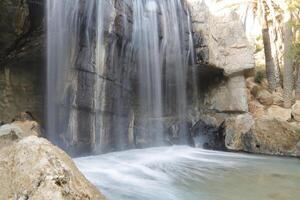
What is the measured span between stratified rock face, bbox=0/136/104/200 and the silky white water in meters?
2.11

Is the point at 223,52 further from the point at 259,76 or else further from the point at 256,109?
the point at 259,76

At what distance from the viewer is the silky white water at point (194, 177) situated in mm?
6086

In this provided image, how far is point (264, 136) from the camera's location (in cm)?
1224

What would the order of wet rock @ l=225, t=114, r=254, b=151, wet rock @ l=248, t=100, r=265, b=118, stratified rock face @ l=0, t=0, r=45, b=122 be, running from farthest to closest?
1. wet rock @ l=248, t=100, r=265, b=118
2. wet rock @ l=225, t=114, r=254, b=151
3. stratified rock face @ l=0, t=0, r=45, b=122

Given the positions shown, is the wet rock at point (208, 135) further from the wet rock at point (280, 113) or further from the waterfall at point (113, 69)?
the wet rock at point (280, 113)

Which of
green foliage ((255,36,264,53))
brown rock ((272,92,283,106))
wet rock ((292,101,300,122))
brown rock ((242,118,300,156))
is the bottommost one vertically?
brown rock ((242,118,300,156))

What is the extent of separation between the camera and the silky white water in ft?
20.0

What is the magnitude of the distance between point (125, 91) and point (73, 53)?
8.71 ft

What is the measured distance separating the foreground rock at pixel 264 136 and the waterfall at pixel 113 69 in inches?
109

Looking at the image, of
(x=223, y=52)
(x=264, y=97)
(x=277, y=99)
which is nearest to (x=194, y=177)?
(x=223, y=52)

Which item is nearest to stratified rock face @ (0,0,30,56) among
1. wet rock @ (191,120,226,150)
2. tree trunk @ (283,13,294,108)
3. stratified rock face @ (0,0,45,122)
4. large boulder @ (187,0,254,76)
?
stratified rock face @ (0,0,45,122)

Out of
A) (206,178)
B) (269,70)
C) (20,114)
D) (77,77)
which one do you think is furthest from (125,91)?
(269,70)

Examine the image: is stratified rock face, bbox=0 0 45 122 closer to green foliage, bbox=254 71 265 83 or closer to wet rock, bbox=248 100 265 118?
wet rock, bbox=248 100 265 118

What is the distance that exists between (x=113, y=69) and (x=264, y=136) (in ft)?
17.7
